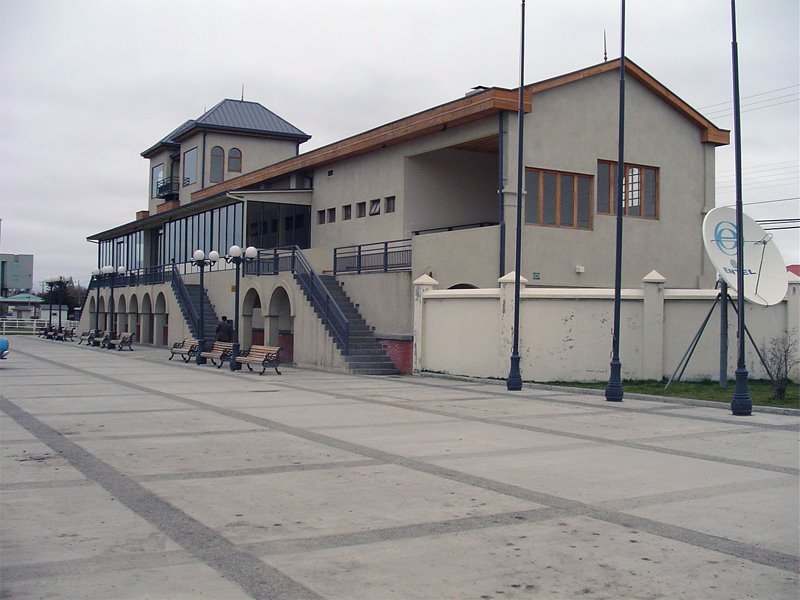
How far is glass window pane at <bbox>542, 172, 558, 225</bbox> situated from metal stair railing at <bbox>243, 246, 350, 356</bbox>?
753 cm

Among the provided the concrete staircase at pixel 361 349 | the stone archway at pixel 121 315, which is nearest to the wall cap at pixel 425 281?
the concrete staircase at pixel 361 349

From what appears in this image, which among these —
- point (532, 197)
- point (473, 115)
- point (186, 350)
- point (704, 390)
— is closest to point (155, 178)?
point (186, 350)

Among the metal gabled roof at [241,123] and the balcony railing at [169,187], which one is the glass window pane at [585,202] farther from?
the balcony railing at [169,187]

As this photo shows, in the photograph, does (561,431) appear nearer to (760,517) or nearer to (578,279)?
(760,517)

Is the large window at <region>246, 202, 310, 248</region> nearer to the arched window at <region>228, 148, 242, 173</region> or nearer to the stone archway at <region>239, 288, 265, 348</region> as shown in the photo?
the stone archway at <region>239, 288, 265, 348</region>

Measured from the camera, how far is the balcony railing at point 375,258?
2915 centimetres

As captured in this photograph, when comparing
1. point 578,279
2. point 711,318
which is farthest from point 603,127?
point 711,318

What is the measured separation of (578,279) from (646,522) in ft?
68.3

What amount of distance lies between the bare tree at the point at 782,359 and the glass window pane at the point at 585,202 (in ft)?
24.9

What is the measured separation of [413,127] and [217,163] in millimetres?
24945

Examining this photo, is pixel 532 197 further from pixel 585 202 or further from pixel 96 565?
pixel 96 565

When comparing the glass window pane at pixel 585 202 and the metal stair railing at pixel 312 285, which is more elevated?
the glass window pane at pixel 585 202

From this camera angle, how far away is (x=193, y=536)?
6.89m

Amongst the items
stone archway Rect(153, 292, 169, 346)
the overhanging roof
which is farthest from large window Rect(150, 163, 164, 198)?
the overhanging roof
